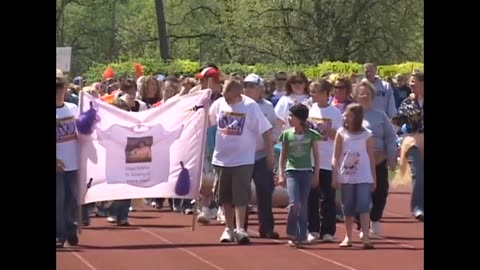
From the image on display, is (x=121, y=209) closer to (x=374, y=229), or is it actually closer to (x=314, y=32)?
(x=374, y=229)

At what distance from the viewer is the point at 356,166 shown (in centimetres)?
1268

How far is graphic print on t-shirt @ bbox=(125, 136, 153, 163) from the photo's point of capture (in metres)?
13.4

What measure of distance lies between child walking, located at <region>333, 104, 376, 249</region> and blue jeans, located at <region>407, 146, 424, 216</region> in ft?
1.87

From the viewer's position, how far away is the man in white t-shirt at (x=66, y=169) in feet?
40.5

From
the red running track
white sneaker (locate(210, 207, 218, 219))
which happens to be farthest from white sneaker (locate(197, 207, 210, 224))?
white sneaker (locate(210, 207, 218, 219))

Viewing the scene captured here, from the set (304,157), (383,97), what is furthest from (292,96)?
(304,157)

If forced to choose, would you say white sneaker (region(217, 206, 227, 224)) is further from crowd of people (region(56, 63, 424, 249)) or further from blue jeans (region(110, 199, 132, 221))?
crowd of people (region(56, 63, 424, 249))

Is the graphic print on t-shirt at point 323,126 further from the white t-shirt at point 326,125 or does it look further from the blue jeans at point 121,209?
the blue jeans at point 121,209

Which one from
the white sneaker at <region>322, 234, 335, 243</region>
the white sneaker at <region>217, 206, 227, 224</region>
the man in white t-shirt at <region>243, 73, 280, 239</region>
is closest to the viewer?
the white sneaker at <region>322, 234, 335, 243</region>

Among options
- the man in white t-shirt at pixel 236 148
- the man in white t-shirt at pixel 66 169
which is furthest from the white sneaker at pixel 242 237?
the man in white t-shirt at pixel 66 169

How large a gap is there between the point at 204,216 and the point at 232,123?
2618 millimetres

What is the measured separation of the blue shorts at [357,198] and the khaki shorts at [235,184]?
1104 mm
